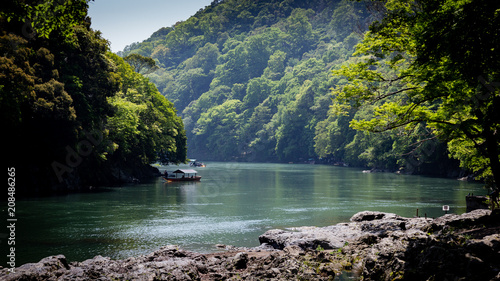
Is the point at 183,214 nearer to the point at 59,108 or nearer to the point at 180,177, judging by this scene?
the point at 59,108

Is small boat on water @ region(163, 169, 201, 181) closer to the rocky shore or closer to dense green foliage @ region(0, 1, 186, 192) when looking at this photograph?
dense green foliage @ region(0, 1, 186, 192)

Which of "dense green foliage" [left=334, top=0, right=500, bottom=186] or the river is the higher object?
"dense green foliage" [left=334, top=0, right=500, bottom=186]

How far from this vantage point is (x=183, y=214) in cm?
3366

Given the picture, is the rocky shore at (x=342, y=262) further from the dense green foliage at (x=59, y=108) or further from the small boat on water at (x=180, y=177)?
the small boat on water at (x=180, y=177)

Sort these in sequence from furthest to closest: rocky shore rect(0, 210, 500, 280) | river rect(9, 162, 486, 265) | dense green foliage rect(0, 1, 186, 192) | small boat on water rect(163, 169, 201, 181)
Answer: small boat on water rect(163, 169, 201, 181) < dense green foliage rect(0, 1, 186, 192) < river rect(9, 162, 486, 265) < rocky shore rect(0, 210, 500, 280)

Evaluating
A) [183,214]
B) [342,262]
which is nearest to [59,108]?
[183,214]

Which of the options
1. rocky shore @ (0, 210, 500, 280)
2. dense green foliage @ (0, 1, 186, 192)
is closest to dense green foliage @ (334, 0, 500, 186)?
rocky shore @ (0, 210, 500, 280)

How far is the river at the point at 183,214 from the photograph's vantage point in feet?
74.7

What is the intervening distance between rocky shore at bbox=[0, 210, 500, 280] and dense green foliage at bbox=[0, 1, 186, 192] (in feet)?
56.8

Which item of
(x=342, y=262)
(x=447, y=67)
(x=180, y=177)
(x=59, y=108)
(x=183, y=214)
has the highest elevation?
(x=59, y=108)

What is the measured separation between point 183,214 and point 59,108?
15.2 metres

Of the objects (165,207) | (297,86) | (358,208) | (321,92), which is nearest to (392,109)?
(358,208)

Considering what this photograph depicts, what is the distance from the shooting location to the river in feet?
74.7

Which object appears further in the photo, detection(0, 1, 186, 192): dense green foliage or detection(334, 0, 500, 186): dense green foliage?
detection(0, 1, 186, 192): dense green foliage
